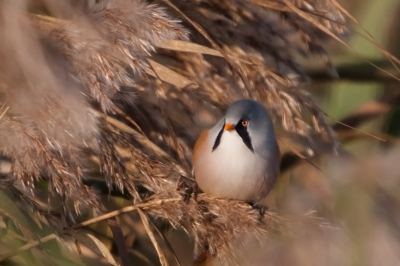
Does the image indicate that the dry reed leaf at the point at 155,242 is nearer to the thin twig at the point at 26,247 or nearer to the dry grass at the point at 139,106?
the dry grass at the point at 139,106

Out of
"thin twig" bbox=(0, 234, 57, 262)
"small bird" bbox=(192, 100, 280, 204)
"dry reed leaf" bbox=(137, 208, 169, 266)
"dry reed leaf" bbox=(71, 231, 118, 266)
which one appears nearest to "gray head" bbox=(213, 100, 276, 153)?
"small bird" bbox=(192, 100, 280, 204)

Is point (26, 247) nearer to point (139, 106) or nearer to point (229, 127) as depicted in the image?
point (139, 106)

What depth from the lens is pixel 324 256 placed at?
3.30 ft

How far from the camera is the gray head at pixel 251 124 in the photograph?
1.77 metres

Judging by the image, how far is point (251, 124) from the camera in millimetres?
1919

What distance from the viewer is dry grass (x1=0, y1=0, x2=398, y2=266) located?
1.24 m

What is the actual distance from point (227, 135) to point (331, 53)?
0.45 metres

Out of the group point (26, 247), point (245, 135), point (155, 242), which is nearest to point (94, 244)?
point (155, 242)

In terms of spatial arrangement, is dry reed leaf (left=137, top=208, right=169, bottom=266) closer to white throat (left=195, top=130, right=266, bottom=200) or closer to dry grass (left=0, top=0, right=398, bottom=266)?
dry grass (left=0, top=0, right=398, bottom=266)

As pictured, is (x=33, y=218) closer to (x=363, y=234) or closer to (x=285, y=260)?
(x=285, y=260)

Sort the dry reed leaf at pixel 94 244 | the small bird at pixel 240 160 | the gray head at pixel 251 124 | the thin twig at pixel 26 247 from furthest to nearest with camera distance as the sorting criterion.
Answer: the small bird at pixel 240 160
the gray head at pixel 251 124
the dry reed leaf at pixel 94 244
the thin twig at pixel 26 247

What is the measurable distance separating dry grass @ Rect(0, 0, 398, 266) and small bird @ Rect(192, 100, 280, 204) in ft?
0.28

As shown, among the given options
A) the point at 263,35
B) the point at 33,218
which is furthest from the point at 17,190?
the point at 263,35

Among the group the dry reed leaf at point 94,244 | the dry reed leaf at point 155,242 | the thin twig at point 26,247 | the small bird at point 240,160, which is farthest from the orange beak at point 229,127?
the thin twig at point 26,247
